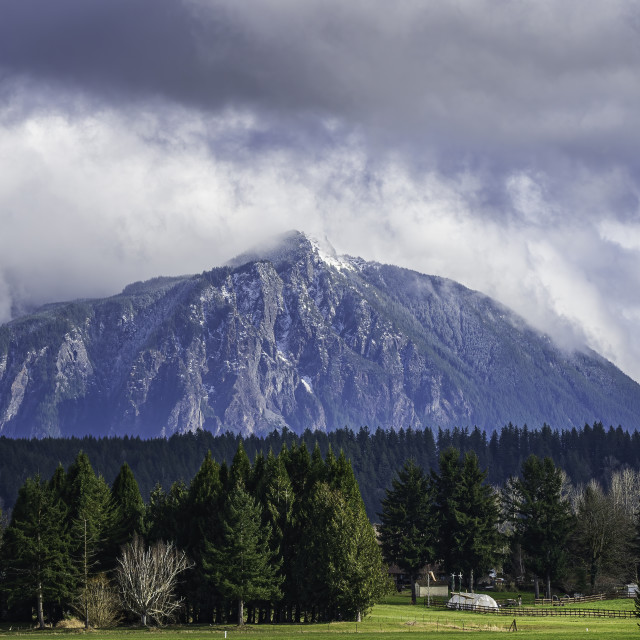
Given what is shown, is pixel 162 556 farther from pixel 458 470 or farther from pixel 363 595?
pixel 458 470

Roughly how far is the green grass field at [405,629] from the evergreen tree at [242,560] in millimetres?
3781

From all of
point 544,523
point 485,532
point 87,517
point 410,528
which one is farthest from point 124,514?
point 544,523

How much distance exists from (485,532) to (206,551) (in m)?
48.8

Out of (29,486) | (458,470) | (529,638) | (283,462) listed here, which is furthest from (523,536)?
(29,486)

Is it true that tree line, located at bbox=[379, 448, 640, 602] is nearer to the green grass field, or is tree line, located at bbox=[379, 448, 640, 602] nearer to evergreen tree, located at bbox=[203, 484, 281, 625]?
the green grass field

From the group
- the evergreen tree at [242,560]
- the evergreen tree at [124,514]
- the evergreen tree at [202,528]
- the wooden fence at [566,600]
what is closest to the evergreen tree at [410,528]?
the wooden fence at [566,600]

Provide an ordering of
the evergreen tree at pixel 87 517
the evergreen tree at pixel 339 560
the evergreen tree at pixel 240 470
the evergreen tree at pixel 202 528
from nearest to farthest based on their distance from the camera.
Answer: the evergreen tree at pixel 339 560 → the evergreen tree at pixel 202 528 → the evergreen tree at pixel 87 517 → the evergreen tree at pixel 240 470

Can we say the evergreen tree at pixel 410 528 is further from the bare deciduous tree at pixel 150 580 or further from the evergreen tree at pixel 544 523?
the bare deciduous tree at pixel 150 580

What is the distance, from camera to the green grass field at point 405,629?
328 ft

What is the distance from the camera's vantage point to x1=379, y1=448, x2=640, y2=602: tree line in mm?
148875

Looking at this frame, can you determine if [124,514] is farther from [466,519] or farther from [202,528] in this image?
[466,519]

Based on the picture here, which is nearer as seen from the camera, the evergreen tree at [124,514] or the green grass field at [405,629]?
the green grass field at [405,629]

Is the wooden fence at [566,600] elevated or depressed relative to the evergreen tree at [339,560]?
depressed

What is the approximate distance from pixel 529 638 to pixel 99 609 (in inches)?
1821
